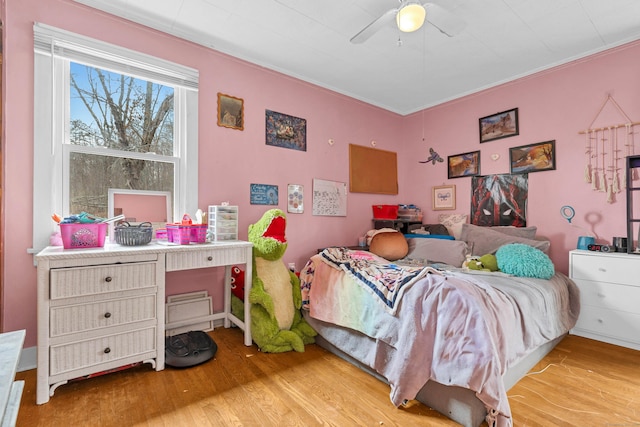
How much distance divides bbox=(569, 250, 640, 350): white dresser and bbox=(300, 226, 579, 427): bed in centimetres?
16

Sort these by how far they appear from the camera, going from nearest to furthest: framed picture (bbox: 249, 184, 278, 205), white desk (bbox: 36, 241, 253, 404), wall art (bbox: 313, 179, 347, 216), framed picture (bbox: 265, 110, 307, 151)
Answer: white desk (bbox: 36, 241, 253, 404)
framed picture (bbox: 249, 184, 278, 205)
framed picture (bbox: 265, 110, 307, 151)
wall art (bbox: 313, 179, 347, 216)

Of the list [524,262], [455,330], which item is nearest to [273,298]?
[455,330]

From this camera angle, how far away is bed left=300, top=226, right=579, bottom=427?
1477mm

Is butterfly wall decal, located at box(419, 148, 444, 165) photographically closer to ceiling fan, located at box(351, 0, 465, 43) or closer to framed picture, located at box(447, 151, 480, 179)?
framed picture, located at box(447, 151, 480, 179)

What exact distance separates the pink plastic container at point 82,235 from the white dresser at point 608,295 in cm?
364

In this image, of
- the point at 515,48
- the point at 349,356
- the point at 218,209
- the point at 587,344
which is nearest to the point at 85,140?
the point at 218,209

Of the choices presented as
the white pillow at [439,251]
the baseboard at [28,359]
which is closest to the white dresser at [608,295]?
the white pillow at [439,251]

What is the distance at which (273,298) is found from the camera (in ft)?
7.80

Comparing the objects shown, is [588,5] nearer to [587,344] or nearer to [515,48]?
[515,48]

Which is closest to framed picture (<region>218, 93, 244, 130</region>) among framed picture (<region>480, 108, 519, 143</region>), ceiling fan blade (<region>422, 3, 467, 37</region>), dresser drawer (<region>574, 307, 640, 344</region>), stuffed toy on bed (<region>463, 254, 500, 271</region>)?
ceiling fan blade (<region>422, 3, 467, 37</region>)

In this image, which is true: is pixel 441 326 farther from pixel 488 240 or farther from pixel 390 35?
pixel 390 35

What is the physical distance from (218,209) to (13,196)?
126 centimetres

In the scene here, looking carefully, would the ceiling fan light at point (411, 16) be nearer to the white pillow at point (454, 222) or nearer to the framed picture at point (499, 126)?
the framed picture at point (499, 126)

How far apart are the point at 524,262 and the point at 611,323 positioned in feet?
2.76
